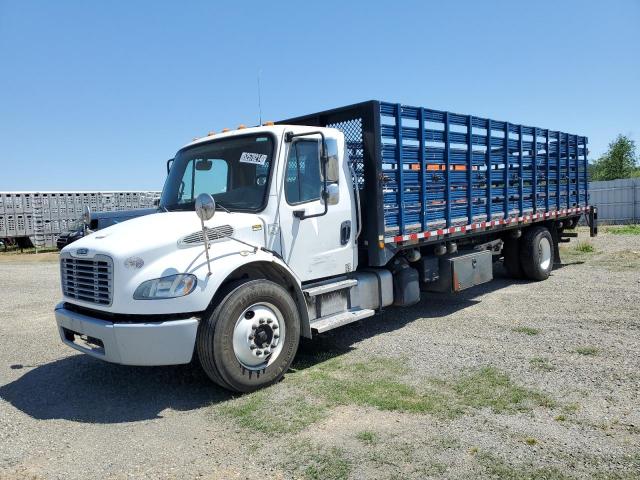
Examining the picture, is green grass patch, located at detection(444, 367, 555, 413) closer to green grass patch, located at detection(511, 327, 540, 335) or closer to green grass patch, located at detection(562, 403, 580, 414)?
green grass patch, located at detection(562, 403, 580, 414)

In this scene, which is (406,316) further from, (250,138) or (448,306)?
(250,138)

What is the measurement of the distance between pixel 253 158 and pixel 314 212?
0.89 metres

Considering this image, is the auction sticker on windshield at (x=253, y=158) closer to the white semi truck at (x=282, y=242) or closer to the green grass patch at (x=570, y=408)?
the white semi truck at (x=282, y=242)

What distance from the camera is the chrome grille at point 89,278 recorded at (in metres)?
4.46

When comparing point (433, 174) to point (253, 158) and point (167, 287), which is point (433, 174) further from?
point (167, 287)

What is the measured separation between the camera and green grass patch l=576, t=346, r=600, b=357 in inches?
213

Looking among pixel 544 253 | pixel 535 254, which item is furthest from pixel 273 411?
pixel 544 253

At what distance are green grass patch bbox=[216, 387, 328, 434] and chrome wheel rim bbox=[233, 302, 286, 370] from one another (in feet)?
1.03

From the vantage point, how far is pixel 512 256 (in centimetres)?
1016

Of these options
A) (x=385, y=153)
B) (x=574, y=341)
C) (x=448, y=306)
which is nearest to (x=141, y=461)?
(x=385, y=153)

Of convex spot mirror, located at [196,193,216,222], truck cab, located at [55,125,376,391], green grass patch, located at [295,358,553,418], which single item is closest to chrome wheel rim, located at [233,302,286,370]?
truck cab, located at [55,125,376,391]

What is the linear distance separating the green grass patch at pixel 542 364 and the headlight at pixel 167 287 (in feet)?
11.5

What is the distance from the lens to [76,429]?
4160mm

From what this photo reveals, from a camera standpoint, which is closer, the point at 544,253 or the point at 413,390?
the point at 413,390
